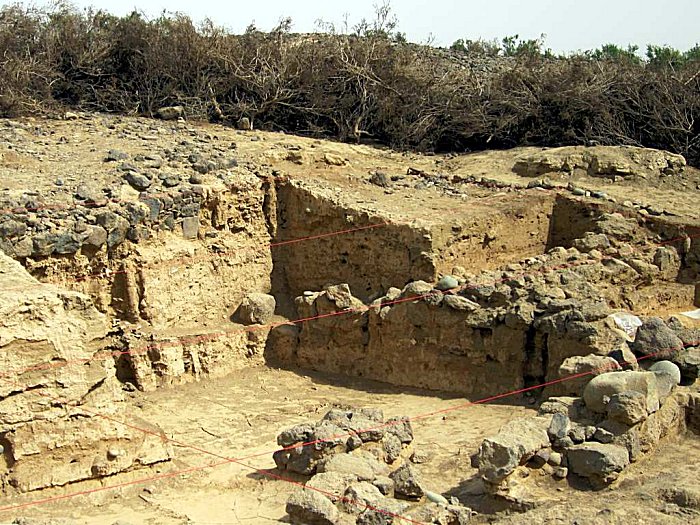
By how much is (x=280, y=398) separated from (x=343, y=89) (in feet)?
21.4

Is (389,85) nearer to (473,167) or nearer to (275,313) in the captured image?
(473,167)

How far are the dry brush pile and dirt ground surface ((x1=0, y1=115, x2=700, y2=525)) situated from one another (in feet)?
2.52

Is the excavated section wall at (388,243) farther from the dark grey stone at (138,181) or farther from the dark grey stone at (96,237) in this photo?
the dark grey stone at (96,237)

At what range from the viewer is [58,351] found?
6.71 meters

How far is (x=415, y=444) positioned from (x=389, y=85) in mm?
8222

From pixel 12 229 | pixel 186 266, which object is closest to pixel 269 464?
pixel 186 266

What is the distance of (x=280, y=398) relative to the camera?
9570mm

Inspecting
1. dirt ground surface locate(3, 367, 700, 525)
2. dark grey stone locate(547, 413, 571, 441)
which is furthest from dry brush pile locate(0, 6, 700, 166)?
dark grey stone locate(547, 413, 571, 441)

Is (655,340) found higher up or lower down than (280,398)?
higher up

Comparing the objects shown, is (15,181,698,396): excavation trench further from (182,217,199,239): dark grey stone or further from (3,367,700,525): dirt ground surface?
(3,367,700,525): dirt ground surface

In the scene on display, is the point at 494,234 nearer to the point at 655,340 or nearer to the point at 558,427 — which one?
the point at 655,340

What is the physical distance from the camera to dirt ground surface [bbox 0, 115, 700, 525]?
19.8 feet

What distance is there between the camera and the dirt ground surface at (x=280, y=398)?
6047 millimetres

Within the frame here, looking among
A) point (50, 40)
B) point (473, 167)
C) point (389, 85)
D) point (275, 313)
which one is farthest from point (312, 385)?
point (50, 40)
